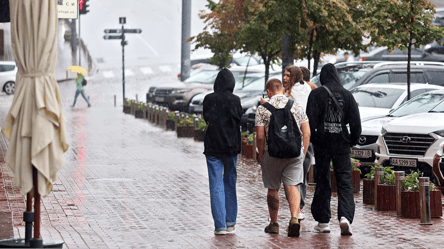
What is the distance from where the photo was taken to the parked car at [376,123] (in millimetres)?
14117

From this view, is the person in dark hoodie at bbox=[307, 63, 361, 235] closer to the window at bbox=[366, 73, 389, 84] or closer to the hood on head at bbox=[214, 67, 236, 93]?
the hood on head at bbox=[214, 67, 236, 93]

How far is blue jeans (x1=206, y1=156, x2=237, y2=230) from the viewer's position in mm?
8820

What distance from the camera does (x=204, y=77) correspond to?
98.9 ft

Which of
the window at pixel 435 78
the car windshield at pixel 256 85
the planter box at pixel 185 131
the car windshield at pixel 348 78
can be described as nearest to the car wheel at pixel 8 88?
the car windshield at pixel 256 85

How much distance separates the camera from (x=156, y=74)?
2053 inches

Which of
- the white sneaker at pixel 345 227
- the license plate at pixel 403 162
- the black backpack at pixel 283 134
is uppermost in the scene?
the black backpack at pixel 283 134

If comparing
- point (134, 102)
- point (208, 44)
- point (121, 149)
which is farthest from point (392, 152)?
point (134, 102)

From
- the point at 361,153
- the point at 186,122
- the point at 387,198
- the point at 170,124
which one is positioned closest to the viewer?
the point at 387,198

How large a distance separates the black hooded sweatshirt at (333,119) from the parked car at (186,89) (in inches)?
699

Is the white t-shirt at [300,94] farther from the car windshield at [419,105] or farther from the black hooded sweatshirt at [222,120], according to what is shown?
the car windshield at [419,105]

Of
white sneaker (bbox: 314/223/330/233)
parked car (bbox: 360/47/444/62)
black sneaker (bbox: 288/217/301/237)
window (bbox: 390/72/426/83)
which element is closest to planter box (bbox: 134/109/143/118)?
parked car (bbox: 360/47/444/62)

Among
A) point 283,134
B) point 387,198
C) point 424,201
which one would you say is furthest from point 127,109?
point 283,134

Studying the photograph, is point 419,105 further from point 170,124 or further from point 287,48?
point 170,124

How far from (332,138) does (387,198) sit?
205cm
